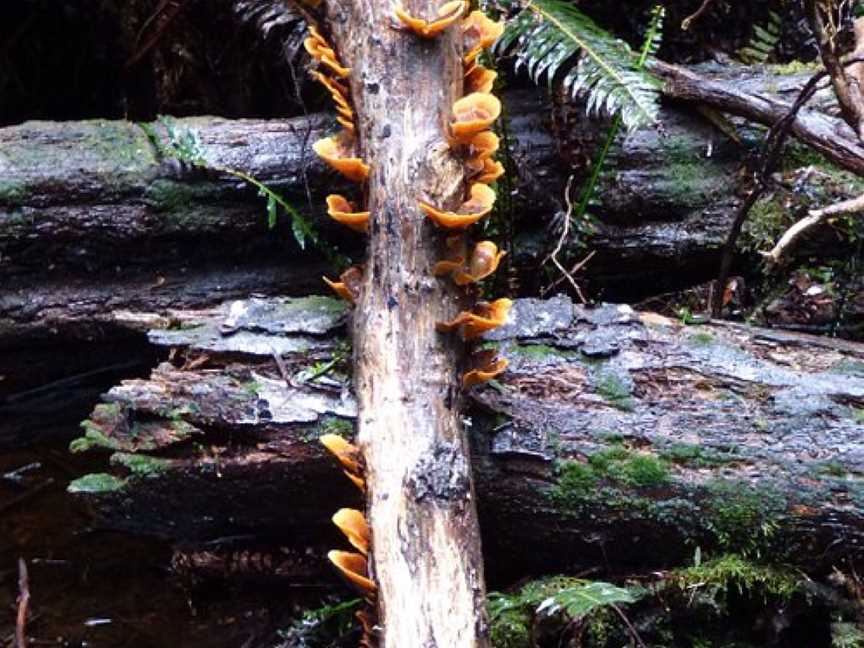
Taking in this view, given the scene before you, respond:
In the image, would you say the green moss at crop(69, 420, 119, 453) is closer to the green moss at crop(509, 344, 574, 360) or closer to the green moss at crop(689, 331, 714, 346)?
the green moss at crop(509, 344, 574, 360)

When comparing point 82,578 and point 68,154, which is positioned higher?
point 68,154

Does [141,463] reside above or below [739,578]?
above

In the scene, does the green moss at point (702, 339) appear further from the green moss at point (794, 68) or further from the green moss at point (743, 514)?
the green moss at point (794, 68)

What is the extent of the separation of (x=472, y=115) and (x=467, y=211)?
11.1 inches

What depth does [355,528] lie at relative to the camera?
2451 millimetres

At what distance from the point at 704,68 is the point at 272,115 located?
205cm

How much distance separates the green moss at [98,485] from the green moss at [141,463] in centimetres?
7

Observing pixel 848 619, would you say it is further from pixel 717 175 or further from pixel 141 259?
pixel 141 259

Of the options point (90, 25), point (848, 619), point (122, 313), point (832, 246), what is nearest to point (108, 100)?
point (90, 25)

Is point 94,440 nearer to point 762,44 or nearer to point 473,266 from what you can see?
point 473,266

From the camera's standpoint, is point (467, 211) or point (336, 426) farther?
point (336, 426)

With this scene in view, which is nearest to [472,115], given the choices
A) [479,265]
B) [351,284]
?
[479,265]

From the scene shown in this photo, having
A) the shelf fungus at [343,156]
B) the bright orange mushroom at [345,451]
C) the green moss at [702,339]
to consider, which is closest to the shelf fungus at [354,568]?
the bright orange mushroom at [345,451]

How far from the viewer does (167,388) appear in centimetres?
304
